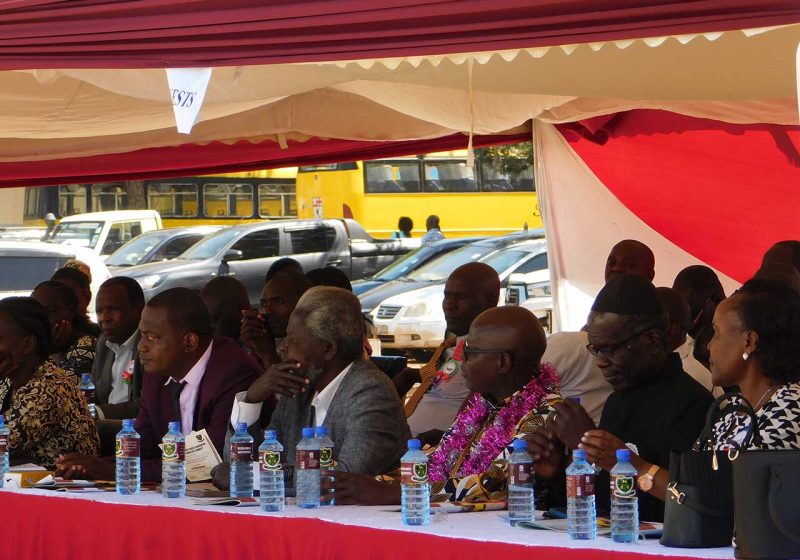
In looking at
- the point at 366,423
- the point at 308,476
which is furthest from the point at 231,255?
the point at 308,476

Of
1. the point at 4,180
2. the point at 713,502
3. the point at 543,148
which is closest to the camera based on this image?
the point at 713,502

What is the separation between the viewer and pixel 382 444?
Answer: 190 inches

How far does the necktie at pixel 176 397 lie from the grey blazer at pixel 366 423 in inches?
37.2

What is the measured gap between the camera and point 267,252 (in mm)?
20969

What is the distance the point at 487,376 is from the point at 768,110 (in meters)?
4.09

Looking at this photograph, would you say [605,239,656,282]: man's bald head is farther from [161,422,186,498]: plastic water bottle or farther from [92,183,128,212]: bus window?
[92,183,128,212]: bus window

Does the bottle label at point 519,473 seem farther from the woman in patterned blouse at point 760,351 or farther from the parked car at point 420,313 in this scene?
the parked car at point 420,313

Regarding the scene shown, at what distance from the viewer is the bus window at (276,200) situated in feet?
83.7

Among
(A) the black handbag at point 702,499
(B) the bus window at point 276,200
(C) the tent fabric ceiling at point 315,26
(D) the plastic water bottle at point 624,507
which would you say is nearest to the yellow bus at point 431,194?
(B) the bus window at point 276,200

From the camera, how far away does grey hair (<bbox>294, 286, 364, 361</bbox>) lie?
16.3 ft

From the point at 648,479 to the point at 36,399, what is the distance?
286 cm

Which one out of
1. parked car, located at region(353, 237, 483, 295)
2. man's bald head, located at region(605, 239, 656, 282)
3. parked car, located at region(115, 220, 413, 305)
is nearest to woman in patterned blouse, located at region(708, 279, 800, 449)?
man's bald head, located at region(605, 239, 656, 282)

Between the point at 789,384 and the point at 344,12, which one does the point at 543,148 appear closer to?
the point at 344,12

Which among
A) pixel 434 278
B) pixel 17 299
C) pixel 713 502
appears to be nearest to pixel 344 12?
pixel 713 502
